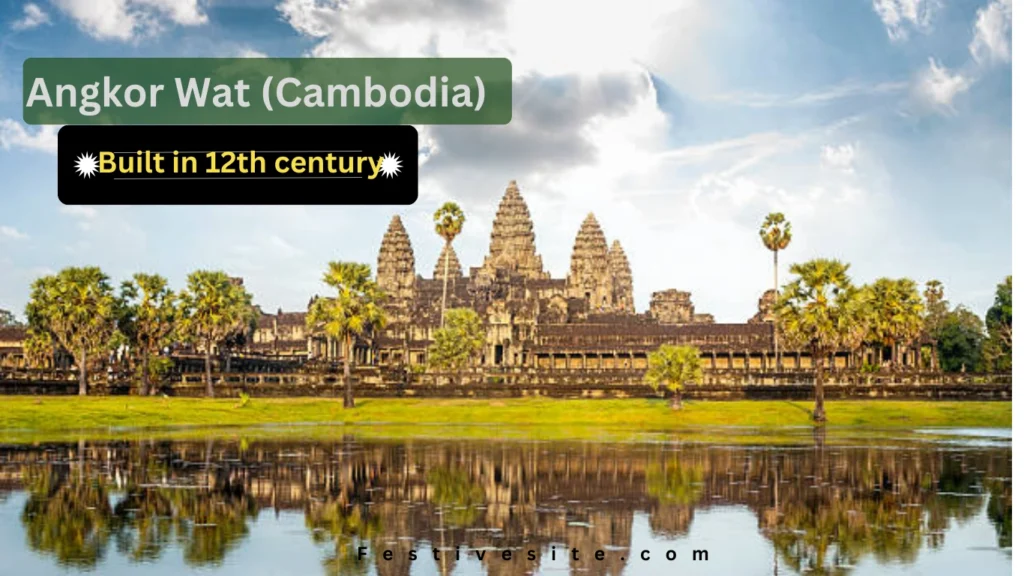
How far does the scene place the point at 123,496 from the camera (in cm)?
3562

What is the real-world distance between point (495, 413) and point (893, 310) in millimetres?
42139

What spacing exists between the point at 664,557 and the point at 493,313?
166 meters

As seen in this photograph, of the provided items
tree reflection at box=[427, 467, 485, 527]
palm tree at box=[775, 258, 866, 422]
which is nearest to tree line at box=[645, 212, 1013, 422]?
palm tree at box=[775, 258, 866, 422]

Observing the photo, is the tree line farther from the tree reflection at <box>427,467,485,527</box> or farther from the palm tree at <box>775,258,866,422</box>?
the tree reflection at <box>427,467,485,527</box>

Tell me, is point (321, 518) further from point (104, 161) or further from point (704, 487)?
point (704, 487)

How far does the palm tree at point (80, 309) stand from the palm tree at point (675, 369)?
1762 inches

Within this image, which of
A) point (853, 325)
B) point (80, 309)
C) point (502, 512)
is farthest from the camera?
point (80, 309)

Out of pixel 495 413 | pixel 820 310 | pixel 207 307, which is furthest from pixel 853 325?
pixel 207 307

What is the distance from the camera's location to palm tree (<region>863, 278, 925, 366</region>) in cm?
10969

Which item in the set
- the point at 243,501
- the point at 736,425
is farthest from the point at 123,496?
the point at 736,425

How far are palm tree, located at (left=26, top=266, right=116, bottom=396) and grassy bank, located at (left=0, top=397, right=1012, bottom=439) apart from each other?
46.5ft

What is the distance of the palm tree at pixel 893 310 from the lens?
360 ft

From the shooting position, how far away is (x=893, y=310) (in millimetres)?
110438

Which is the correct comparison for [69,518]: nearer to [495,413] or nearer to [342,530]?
[342,530]
